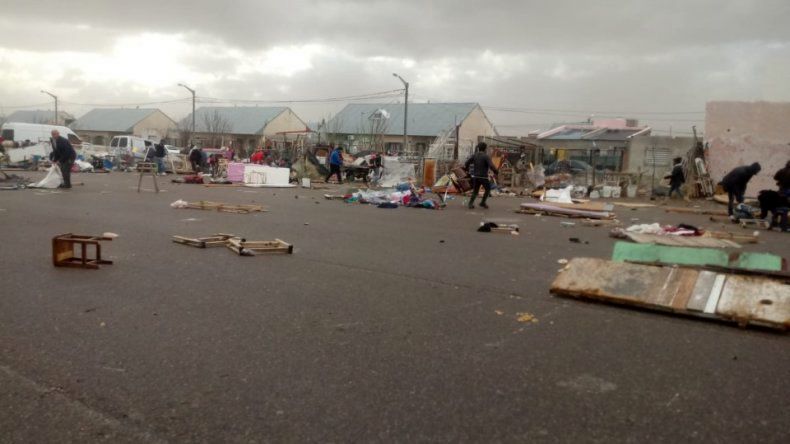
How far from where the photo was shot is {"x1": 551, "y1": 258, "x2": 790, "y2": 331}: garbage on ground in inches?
181

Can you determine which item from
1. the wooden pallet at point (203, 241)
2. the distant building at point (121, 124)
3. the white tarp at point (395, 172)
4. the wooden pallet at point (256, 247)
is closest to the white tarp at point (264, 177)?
the white tarp at point (395, 172)

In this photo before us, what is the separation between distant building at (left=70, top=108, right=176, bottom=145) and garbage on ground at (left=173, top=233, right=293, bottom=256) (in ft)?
230

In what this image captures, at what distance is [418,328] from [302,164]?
23798mm

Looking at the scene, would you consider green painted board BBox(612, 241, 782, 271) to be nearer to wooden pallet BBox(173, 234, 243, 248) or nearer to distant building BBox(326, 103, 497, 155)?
wooden pallet BBox(173, 234, 243, 248)

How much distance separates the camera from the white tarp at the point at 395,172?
2517 cm

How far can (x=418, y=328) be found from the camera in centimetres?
445

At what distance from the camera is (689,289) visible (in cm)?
507

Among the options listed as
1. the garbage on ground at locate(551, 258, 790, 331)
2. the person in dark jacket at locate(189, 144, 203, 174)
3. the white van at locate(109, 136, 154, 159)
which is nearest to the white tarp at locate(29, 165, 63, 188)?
the person in dark jacket at locate(189, 144, 203, 174)

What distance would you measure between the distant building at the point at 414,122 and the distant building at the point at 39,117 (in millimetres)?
45845

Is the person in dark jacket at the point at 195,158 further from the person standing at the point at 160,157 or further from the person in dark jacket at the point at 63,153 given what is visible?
the person in dark jacket at the point at 63,153

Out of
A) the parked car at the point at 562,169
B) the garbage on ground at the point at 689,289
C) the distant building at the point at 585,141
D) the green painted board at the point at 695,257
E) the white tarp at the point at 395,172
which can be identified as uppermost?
the distant building at the point at 585,141

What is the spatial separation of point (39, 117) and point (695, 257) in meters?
101

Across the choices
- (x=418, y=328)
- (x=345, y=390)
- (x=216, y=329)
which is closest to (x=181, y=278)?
(x=216, y=329)

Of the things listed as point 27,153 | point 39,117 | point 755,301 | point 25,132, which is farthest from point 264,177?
point 39,117
